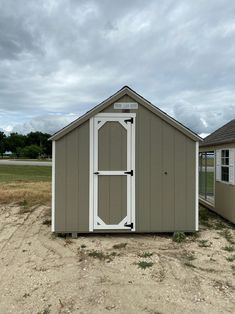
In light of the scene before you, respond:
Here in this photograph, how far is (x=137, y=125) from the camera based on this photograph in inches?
289

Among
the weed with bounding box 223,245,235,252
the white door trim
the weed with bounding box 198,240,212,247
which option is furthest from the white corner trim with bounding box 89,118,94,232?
the weed with bounding box 223,245,235,252

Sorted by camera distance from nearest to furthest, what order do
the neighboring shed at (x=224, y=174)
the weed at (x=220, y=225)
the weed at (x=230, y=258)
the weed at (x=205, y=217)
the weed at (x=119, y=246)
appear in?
the weed at (x=230, y=258) < the weed at (x=119, y=246) < the weed at (x=220, y=225) < the neighboring shed at (x=224, y=174) < the weed at (x=205, y=217)

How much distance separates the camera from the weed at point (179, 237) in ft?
23.2

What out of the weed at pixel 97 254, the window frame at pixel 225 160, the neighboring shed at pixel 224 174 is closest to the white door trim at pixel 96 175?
the weed at pixel 97 254

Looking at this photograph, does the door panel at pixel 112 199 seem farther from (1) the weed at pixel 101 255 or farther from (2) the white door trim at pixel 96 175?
(1) the weed at pixel 101 255

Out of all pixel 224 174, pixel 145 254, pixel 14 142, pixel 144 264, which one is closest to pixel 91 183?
pixel 145 254

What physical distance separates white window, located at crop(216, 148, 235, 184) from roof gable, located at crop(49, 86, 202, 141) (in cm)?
192

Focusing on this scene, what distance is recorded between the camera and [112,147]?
728 centimetres

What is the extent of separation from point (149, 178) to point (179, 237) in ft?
4.52

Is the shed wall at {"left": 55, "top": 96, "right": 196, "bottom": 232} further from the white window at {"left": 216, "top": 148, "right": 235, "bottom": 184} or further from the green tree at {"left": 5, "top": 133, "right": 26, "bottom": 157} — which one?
the green tree at {"left": 5, "top": 133, "right": 26, "bottom": 157}

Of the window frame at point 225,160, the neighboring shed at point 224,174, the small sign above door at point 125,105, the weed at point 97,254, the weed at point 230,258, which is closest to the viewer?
the weed at point 230,258

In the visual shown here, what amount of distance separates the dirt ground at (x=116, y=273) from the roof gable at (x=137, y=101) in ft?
7.31

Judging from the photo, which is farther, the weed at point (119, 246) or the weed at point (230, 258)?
the weed at point (119, 246)

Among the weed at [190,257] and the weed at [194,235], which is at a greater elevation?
the weed at [194,235]
